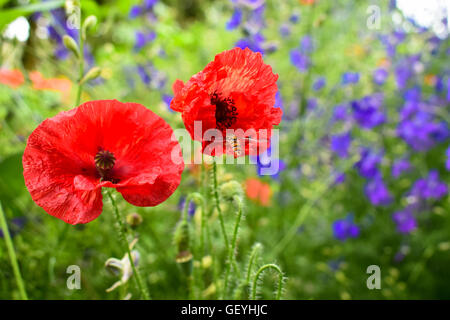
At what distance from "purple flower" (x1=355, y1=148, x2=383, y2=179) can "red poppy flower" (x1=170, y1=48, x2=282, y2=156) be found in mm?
1068

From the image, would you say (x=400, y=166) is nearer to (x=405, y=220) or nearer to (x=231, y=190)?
(x=405, y=220)

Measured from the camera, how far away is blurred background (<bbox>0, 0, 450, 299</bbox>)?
105cm

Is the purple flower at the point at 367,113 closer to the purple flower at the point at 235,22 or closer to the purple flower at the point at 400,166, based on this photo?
the purple flower at the point at 400,166

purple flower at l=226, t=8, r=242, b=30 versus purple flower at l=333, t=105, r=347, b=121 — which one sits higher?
purple flower at l=226, t=8, r=242, b=30

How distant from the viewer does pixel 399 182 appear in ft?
5.60

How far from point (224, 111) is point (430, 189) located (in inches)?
46.3

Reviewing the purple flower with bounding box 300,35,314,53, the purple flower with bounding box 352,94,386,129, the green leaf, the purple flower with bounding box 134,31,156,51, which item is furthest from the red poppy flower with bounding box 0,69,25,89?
the purple flower with bounding box 352,94,386,129

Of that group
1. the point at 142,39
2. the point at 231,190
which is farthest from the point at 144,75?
the point at 231,190

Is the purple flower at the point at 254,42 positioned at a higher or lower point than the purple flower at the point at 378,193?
higher

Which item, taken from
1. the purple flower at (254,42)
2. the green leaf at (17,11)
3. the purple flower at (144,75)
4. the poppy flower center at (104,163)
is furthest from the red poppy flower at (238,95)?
the purple flower at (144,75)

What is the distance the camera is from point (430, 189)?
145 cm

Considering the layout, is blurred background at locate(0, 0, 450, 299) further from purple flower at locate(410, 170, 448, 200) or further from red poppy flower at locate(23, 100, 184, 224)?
red poppy flower at locate(23, 100, 184, 224)

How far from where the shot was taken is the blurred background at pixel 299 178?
1046mm
